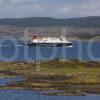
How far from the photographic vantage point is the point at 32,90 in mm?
50625

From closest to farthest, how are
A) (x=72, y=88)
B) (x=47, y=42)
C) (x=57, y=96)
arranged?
(x=57, y=96) → (x=72, y=88) → (x=47, y=42)

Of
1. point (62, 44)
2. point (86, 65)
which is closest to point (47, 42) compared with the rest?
point (62, 44)

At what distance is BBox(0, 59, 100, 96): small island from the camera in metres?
50.6

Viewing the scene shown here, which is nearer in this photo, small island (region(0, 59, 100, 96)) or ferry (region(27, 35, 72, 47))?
small island (region(0, 59, 100, 96))

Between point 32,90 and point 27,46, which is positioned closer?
point 32,90

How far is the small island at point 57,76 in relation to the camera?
50.6 m

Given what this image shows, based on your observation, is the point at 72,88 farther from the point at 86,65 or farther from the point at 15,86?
the point at 86,65

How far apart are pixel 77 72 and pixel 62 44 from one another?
303ft

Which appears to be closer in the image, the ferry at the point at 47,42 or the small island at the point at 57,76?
the small island at the point at 57,76

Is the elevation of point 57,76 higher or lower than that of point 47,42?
higher

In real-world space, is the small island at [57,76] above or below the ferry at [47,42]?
above

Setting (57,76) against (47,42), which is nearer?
(57,76)

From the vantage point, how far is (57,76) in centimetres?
5825

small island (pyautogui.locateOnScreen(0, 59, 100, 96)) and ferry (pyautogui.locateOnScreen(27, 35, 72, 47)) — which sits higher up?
small island (pyautogui.locateOnScreen(0, 59, 100, 96))
